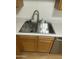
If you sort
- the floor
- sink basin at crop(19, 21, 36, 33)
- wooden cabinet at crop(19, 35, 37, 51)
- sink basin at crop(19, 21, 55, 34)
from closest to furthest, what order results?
1. the floor
2. wooden cabinet at crop(19, 35, 37, 51)
3. sink basin at crop(19, 21, 55, 34)
4. sink basin at crop(19, 21, 36, 33)

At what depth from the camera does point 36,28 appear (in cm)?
283

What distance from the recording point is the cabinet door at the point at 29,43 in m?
2.45

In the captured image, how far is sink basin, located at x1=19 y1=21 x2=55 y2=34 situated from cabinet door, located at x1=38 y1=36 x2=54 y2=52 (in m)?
0.16

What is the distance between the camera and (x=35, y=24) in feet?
10.1

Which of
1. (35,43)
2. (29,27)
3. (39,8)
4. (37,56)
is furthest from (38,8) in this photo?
(37,56)

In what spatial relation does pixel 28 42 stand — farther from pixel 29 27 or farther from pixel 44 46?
pixel 29 27

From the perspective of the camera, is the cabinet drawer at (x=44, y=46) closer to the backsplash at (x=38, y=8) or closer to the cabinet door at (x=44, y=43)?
the cabinet door at (x=44, y=43)

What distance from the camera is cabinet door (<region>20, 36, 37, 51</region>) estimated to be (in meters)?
2.45

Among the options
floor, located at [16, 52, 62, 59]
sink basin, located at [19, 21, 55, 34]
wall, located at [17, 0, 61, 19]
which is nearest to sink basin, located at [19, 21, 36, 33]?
sink basin, located at [19, 21, 55, 34]

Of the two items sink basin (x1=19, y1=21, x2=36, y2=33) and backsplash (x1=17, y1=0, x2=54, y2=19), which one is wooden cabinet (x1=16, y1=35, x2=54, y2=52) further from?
backsplash (x1=17, y1=0, x2=54, y2=19)

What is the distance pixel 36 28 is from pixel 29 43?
1.46 ft
